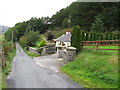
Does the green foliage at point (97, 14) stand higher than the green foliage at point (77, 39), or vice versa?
the green foliage at point (97, 14)

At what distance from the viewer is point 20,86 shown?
7211mm

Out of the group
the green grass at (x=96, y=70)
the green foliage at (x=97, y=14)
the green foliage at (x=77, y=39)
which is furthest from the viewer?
the green foliage at (x=97, y=14)

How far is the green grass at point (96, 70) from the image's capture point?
298 inches

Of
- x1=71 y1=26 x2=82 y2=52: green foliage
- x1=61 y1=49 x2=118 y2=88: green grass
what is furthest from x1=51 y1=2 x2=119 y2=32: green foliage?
x1=61 y1=49 x2=118 y2=88: green grass

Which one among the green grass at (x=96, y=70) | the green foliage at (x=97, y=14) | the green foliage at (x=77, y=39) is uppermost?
the green foliage at (x=97, y=14)

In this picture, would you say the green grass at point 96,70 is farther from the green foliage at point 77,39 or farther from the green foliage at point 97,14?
the green foliage at point 97,14

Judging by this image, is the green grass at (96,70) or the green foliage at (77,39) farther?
the green foliage at (77,39)

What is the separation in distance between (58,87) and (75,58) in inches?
226

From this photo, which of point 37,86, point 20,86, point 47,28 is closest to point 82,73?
point 37,86

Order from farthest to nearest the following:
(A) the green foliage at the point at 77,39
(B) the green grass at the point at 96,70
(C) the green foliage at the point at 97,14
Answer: (C) the green foliage at the point at 97,14 < (A) the green foliage at the point at 77,39 < (B) the green grass at the point at 96,70

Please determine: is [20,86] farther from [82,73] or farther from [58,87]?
[82,73]

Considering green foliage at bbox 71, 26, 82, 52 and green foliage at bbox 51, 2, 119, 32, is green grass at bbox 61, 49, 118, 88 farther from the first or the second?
green foliage at bbox 51, 2, 119, 32

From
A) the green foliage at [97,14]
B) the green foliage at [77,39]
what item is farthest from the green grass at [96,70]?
the green foliage at [97,14]

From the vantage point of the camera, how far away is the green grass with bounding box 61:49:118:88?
298 inches
